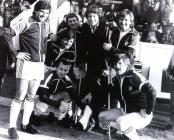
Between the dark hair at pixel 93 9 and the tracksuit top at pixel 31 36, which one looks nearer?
the tracksuit top at pixel 31 36

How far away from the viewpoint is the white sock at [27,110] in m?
3.60

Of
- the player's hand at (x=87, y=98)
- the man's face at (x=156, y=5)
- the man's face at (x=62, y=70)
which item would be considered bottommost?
the player's hand at (x=87, y=98)

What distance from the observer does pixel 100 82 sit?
371 centimetres

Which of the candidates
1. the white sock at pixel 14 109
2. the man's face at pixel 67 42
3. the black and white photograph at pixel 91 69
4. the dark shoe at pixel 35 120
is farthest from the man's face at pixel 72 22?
the dark shoe at pixel 35 120

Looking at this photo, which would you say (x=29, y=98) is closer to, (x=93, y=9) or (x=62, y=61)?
(x=62, y=61)

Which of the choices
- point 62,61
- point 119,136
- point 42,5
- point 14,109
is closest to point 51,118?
point 14,109

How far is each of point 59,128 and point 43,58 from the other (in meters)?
0.84

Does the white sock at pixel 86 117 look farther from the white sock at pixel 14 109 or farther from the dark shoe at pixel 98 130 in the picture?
the white sock at pixel 14 109

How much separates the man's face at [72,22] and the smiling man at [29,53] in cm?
28

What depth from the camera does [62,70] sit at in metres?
3.86

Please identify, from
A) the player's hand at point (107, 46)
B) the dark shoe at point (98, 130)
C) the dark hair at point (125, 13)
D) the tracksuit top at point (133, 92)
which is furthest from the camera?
the dark shoe at point (98, 130)

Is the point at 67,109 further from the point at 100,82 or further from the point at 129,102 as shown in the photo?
the point at 129,102

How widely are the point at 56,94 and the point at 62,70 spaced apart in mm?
306

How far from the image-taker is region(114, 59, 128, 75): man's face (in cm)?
350
